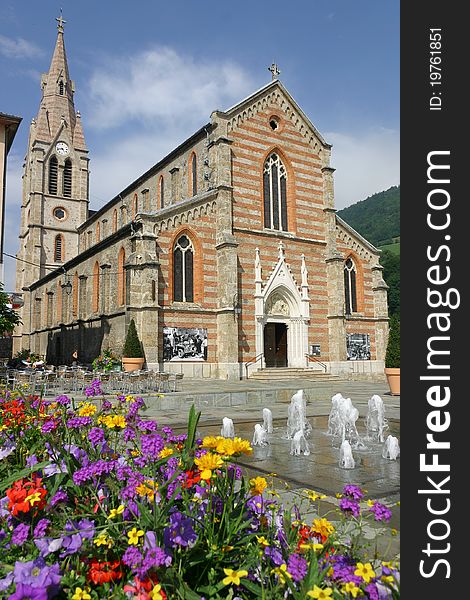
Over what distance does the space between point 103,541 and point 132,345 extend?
20.9m

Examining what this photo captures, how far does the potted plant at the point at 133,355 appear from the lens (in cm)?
2267

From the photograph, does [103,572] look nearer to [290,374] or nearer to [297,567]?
[297,567]

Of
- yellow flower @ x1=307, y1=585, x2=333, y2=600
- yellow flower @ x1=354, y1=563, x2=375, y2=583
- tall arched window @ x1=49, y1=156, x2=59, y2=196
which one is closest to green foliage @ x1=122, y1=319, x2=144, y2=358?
yellow flower @ x1=354, y1=563, x2=375, y2=583

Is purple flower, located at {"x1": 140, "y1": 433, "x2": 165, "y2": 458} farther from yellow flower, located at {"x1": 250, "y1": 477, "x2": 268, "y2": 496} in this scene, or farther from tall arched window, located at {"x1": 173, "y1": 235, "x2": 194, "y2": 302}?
tall arched window, located at {"x1": 173, "y1": 235, "x2": 194, "y2": 302}

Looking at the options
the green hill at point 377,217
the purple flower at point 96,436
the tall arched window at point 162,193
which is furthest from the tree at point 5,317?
the green hill at point 377,217

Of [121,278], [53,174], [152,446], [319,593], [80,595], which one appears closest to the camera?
[319,593]

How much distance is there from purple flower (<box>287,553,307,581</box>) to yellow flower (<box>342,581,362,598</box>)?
22 centimetres

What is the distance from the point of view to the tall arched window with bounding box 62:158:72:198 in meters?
53.5

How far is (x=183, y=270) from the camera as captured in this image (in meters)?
26.5

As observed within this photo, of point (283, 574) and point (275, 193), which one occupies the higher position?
point (275, 193)

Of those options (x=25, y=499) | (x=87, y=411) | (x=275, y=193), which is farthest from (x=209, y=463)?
(x=275, y=193)

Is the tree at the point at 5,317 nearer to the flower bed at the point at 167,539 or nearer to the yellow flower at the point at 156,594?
the flower bed at the point at 167,539

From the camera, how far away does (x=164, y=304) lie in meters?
25.1

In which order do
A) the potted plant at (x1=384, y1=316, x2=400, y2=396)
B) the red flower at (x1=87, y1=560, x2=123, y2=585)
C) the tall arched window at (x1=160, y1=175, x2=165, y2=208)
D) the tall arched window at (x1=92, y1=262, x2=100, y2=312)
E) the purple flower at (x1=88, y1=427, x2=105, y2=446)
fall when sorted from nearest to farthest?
the red flower at (x1=87, y1=560, x2=123, y2=585) → the purple flower at (x1=88, y1=427, x2=105, y2=446) → the potted plant at (x1=384, y1=316, x2=400, y2=396) → the tall arched window at (x1=92, y1=262, x2=100, y2=312) → the tall arched window at (x1=160, y1=175, x2=165, y2=208)
